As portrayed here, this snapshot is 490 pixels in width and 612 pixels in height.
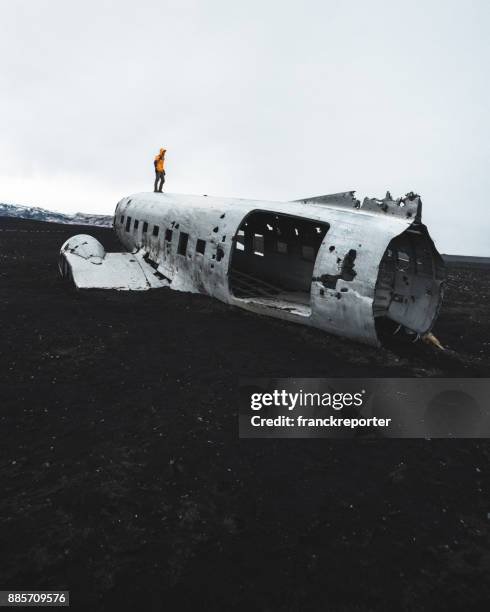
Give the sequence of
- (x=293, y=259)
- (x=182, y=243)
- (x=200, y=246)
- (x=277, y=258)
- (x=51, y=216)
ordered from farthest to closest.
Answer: (x=51, y=216), (x=277, y=258), (x=293, y=259), (x=182, y=243), (x=200, y=246)

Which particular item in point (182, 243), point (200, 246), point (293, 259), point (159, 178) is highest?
point (159, 178)

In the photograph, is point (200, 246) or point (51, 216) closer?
point (200, 246)

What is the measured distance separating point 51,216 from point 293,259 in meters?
102

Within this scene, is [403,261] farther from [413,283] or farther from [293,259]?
[293,259]

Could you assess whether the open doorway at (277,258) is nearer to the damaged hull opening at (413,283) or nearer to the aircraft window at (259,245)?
the aircraft window at (259,245)

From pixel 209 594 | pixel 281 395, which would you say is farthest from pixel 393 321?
pixel 209 594

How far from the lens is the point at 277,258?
17016 mm

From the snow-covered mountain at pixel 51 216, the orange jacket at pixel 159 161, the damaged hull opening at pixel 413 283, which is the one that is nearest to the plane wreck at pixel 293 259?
the damaged hull opening at pixel 413 283

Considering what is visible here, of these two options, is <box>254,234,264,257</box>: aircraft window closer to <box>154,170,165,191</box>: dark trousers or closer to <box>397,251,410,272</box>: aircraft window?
<box>154,170,165,191</box>: dark trousers

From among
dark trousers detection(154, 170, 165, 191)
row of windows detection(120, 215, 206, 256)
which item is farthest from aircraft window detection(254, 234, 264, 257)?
dark trousers detection(154, 170, 165, 191)

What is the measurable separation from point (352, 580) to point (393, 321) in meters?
8.81

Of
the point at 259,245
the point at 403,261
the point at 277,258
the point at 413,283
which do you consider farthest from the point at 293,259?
the point at 413,283

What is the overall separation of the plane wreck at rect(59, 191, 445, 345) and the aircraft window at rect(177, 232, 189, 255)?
0.12 feet

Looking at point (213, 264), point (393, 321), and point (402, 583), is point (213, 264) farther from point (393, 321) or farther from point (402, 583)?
point (402, 583)
